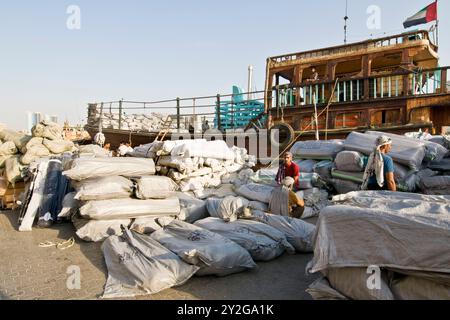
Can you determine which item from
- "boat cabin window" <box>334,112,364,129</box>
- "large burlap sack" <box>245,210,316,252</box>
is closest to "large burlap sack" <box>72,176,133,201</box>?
"large burlap sack" <box>245,210,316,252</box>

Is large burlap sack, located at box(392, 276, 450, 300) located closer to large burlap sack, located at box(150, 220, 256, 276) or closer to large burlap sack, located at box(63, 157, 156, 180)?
large burlap sack, located at box(150, 220, 256, 276)

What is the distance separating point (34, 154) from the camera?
604 centimetres

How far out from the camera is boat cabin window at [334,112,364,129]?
8935 millimetres

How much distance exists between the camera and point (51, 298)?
239 centimetres

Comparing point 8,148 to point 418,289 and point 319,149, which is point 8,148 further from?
point 418,289

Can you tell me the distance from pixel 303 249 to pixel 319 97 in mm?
7416

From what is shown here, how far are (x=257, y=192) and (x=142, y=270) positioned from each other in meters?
2.85

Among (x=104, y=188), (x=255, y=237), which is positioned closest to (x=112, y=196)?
(x=104, y=188)

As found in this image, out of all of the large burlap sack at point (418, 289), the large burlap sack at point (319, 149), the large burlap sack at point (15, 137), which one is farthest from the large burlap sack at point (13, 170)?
the large burlap sack at point (418, 289)

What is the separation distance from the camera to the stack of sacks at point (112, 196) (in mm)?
3779

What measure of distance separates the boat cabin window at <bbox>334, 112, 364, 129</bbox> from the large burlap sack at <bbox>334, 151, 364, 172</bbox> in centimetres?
394

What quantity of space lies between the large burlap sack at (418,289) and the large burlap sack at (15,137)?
23.4 ft
